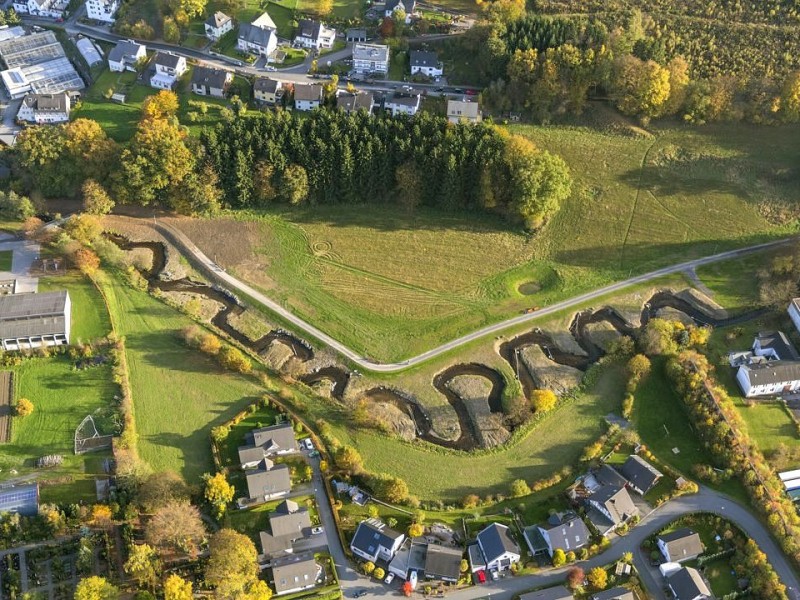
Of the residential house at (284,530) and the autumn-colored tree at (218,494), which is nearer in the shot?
the residential house at (284,530)

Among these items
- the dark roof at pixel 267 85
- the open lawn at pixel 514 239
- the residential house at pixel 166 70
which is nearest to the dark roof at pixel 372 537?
the open lawn at pixel 514 239

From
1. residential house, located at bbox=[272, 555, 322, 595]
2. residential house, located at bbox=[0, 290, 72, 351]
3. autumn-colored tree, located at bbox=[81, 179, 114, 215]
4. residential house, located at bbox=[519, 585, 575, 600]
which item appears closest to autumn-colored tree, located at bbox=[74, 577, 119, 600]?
residential house, located at bbox=[272, 555, 322, 595]

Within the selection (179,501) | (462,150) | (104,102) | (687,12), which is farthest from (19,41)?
(687,12)

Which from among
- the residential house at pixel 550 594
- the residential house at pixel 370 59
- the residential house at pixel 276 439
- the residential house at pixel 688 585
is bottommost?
the residential house at pixel 550 594

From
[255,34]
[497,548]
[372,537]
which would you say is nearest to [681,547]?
[497,548]

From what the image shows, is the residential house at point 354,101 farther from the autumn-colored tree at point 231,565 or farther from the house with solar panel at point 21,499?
the house with solar panel at point 21,499

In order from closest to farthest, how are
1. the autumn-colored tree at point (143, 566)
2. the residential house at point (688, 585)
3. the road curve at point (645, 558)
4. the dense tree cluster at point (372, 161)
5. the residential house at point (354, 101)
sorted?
the residential house at point (688, 585), the autumn-colored tree at point (143, 566), the road curve at point (645, 558), the dense tree cluster at point (372, 161), the residential house at point (354, 101)
